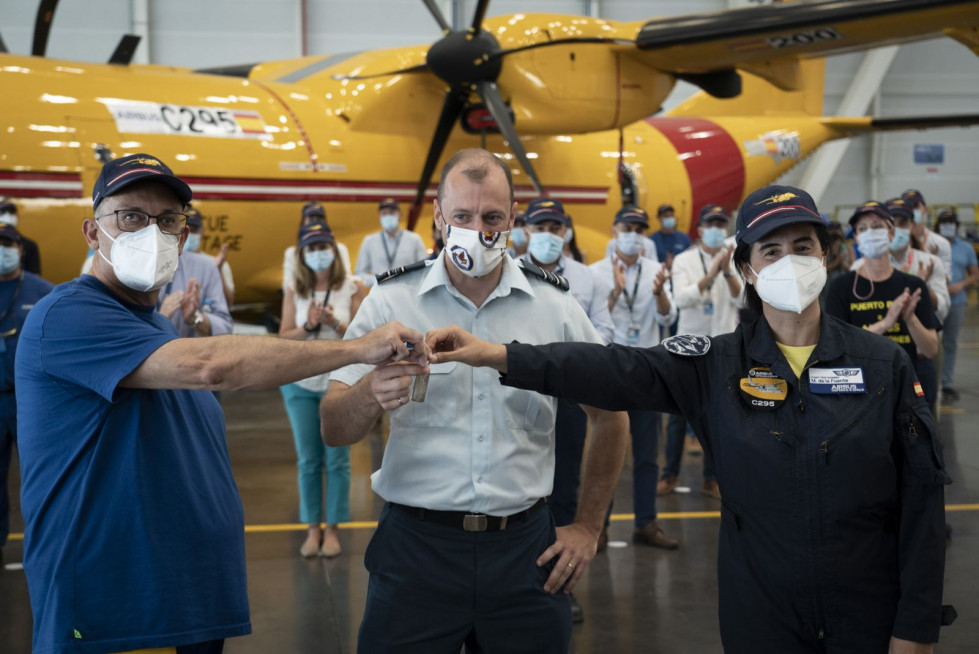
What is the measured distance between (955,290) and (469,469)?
8.16 m

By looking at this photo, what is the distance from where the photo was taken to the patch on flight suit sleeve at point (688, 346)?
206 centimetres

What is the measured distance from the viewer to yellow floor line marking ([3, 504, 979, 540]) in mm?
5574

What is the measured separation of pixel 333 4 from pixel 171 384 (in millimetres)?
18769

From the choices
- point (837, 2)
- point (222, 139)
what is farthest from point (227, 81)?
point (837, 2)

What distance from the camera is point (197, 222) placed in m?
6.36

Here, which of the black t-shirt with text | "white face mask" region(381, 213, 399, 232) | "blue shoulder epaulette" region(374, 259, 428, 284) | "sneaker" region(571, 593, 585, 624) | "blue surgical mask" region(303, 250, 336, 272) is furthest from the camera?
"white face mask" region(381, 213, 399, 232)

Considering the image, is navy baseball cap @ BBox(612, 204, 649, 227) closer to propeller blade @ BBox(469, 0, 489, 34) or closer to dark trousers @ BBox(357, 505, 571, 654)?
propeller blade @ BBox(469, 0, 489, 34)

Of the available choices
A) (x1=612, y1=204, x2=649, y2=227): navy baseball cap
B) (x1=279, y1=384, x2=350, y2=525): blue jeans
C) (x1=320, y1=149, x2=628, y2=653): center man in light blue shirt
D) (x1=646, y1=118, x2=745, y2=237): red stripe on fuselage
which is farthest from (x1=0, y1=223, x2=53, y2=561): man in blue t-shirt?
(x1=646, y1=118, x2=745, y2=237): red stripe on fuselage

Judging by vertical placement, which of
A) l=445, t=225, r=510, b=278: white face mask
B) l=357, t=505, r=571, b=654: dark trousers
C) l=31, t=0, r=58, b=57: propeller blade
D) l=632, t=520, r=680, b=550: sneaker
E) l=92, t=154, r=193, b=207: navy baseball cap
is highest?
l=31, t=0, r=58, b=57: propeller blade

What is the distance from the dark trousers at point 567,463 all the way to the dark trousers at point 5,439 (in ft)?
9.09

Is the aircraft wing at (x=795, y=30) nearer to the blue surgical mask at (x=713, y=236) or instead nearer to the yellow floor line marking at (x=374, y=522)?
the blue surgical mask at (x=713, y=236)

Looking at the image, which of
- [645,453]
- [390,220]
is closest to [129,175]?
[645,453]

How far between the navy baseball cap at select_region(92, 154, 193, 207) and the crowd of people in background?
3cm

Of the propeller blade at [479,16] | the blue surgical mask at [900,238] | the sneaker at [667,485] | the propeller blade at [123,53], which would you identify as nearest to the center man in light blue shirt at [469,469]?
the blue surgical mask at [900,238]
